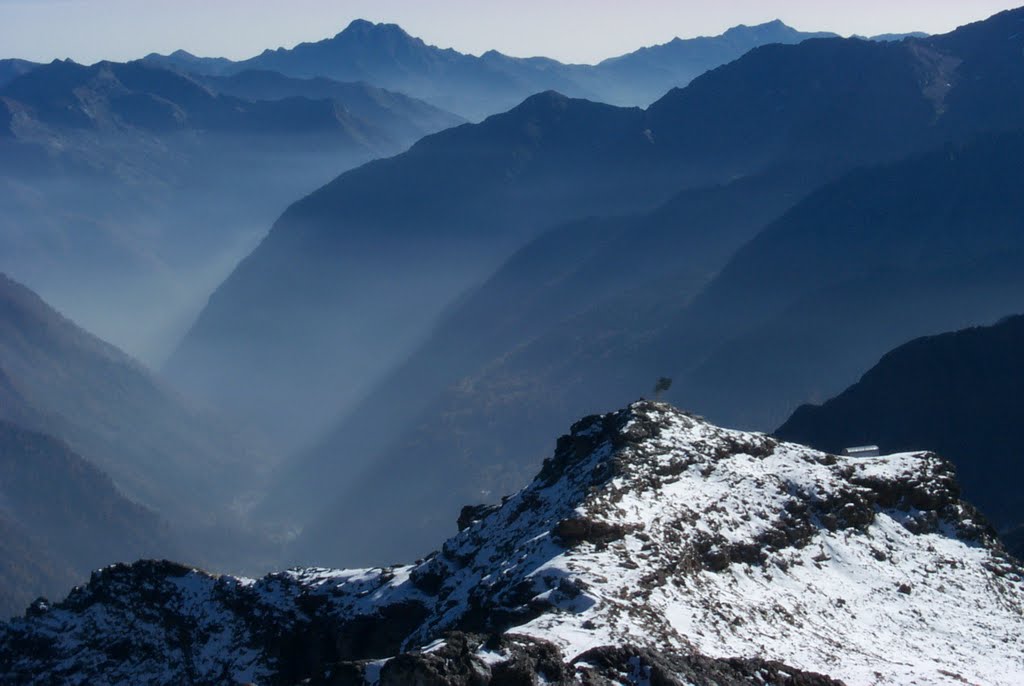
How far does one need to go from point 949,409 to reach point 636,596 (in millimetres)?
90812

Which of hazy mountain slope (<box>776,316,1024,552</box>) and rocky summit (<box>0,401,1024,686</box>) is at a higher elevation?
hazy mountain slope (<box>776,316,1024,552</box>)

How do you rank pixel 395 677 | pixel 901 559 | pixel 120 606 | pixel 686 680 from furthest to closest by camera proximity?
pixel 120 606, pixel 901 559, pixel 686 680, pixel 395 677

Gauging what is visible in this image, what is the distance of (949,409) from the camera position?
115 m

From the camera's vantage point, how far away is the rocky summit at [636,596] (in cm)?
3159

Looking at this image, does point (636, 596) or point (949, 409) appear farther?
point (949, 409)

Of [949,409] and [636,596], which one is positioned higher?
[949,409]

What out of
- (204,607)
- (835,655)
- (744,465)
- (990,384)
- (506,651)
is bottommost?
(835,655)

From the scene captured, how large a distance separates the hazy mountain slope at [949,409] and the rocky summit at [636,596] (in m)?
63.3

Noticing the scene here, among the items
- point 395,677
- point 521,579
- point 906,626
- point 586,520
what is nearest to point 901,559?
Answer: point 906,626

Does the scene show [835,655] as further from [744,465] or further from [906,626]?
[744,465]

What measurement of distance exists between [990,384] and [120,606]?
93.5 meters

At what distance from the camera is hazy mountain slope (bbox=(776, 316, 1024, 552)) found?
110m

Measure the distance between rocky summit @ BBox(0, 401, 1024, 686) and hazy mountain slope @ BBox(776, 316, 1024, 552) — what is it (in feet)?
208

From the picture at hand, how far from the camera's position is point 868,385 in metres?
122
